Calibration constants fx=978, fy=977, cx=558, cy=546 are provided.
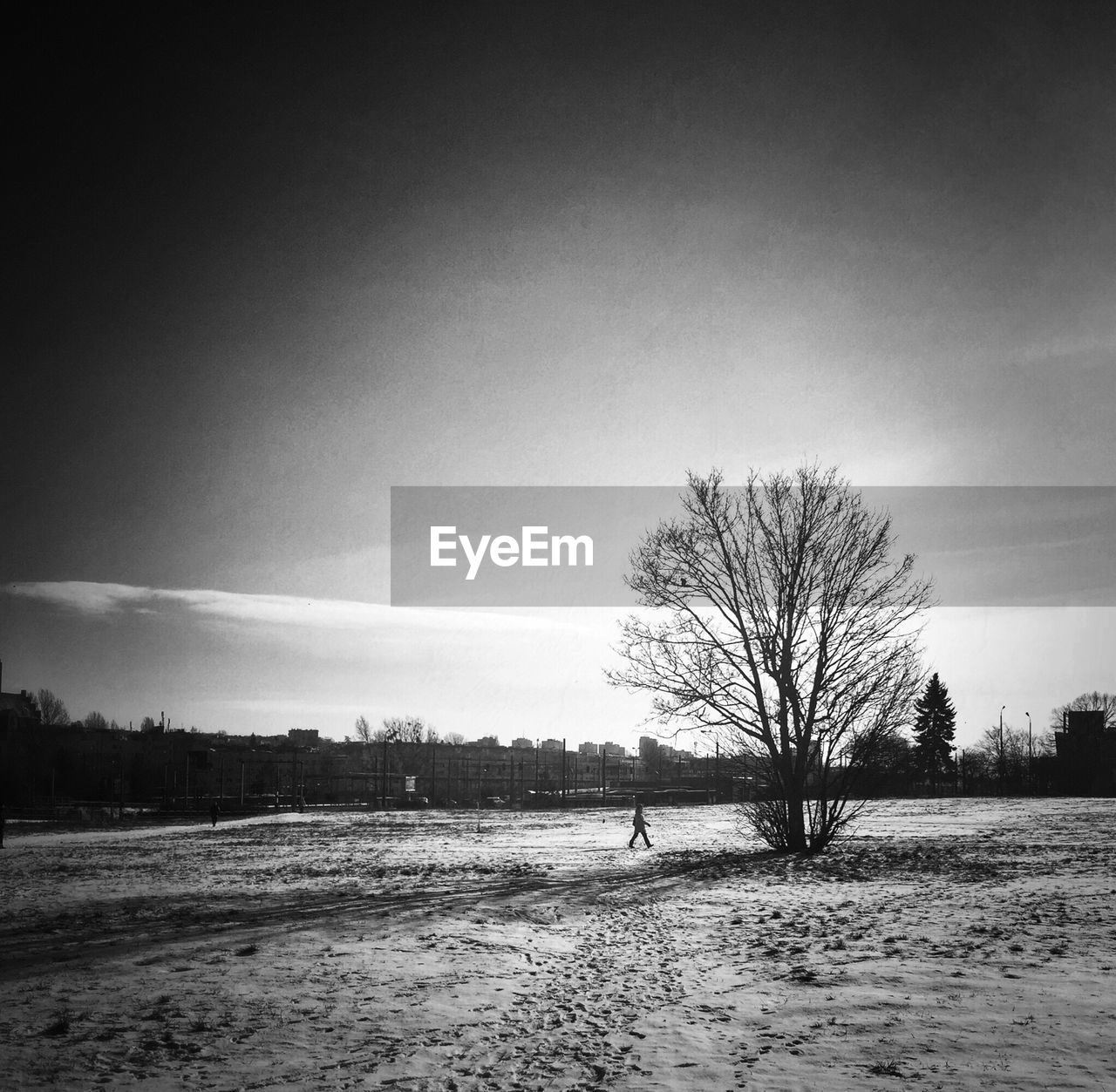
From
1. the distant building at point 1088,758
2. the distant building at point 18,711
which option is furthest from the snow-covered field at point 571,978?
the distant building at point 18,711

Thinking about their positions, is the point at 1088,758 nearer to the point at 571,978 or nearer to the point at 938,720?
the point at 938,720

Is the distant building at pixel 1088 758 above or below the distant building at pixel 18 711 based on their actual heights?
below

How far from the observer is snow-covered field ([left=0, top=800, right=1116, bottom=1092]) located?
26.1ft

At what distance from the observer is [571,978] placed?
1141cm

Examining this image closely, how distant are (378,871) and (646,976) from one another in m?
14.0

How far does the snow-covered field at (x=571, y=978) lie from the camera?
26.1 feet

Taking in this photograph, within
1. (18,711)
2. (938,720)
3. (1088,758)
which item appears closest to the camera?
(1088,758)

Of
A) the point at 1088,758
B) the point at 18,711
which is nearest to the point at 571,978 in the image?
the point at 1088,758

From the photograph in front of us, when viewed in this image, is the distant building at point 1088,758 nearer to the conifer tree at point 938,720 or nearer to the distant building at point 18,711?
the conifer tree at point 938,720

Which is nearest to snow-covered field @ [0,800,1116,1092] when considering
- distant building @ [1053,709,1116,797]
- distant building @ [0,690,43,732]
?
distant building @ [1053,709,1116,797]

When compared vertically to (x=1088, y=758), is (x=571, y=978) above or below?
below

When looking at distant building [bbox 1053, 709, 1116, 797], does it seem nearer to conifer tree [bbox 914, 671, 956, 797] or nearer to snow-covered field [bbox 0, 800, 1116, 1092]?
conifer tree [bbox 914, 671, 956, 797]

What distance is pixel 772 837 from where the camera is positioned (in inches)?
1067

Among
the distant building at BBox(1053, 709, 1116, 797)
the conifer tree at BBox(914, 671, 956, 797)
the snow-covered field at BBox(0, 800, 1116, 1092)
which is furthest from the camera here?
the conifer tree at BBox(914, 671, 956, 797)
